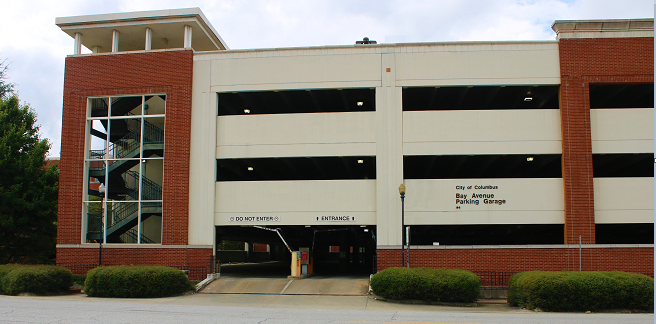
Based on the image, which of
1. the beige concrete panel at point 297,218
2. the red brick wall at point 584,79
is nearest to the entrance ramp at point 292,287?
the beige concrete panel at point 297,218

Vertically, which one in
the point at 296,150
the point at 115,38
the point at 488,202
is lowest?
the point at 488,202

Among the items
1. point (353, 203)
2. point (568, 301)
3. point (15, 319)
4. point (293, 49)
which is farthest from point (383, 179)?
point (15, 319)

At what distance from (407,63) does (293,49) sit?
568 cm

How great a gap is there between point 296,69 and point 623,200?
1665cm

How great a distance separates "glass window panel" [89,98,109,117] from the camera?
26.6 m

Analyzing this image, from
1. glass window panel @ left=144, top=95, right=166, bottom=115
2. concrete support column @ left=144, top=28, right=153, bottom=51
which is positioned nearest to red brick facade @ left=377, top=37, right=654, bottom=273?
glass window panel @ left=144, top=95, right=166, bottom=115

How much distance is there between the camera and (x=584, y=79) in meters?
24.1

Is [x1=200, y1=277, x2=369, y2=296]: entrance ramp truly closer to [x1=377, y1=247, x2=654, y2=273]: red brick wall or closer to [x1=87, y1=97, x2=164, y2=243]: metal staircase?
[x1=377, y1=247, x2=654, y2=273]: red brick wall

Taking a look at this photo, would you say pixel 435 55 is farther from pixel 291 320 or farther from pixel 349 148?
pixel 291 320

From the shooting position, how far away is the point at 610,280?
1800 cm

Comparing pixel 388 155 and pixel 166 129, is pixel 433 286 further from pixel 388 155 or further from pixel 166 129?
pixel 166 129

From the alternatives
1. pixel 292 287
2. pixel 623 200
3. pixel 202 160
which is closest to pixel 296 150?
pixel 202 160

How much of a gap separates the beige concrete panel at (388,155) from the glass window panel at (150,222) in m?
11.2

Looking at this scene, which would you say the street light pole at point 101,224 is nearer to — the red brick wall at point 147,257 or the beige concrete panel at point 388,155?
the red brick wall at point 147,257
